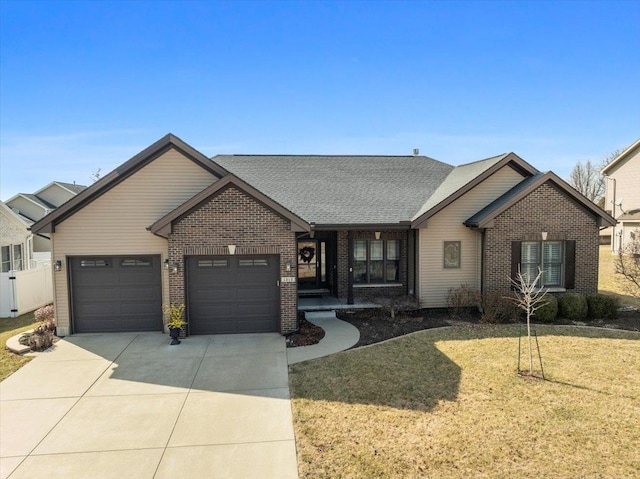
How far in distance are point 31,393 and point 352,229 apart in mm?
9869

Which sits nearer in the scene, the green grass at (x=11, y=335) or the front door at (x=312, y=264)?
the green grass at (x=11, y=335)

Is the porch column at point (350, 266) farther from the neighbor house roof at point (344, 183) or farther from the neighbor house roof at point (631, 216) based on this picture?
the neighbor house roof at point (631, 216)

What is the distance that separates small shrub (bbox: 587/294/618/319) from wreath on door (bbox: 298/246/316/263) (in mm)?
9745

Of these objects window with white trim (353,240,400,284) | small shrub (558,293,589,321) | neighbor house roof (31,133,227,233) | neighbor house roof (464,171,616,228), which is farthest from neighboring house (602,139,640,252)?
neighbor house roof (31,133,227,233)

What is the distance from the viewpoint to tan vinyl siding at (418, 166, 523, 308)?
15234 millimetres

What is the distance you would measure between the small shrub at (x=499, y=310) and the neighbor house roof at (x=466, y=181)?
334cm

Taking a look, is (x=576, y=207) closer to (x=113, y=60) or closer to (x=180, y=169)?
(x=180, y=169)

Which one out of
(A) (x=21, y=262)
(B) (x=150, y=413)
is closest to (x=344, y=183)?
(B) (x=150, y=413)

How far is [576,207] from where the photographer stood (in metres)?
14.9

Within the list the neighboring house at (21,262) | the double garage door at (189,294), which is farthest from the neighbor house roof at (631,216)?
the neighboring house at (21,262)

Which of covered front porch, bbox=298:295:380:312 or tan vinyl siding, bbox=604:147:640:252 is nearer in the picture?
covered front porch, bbox=298:295:380:312

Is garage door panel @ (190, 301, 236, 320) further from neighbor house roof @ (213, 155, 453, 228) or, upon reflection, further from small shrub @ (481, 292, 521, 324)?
small shrub @ (481, 292, 521, 324)

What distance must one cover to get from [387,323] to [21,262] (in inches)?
785

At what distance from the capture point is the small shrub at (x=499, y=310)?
1360 cm
